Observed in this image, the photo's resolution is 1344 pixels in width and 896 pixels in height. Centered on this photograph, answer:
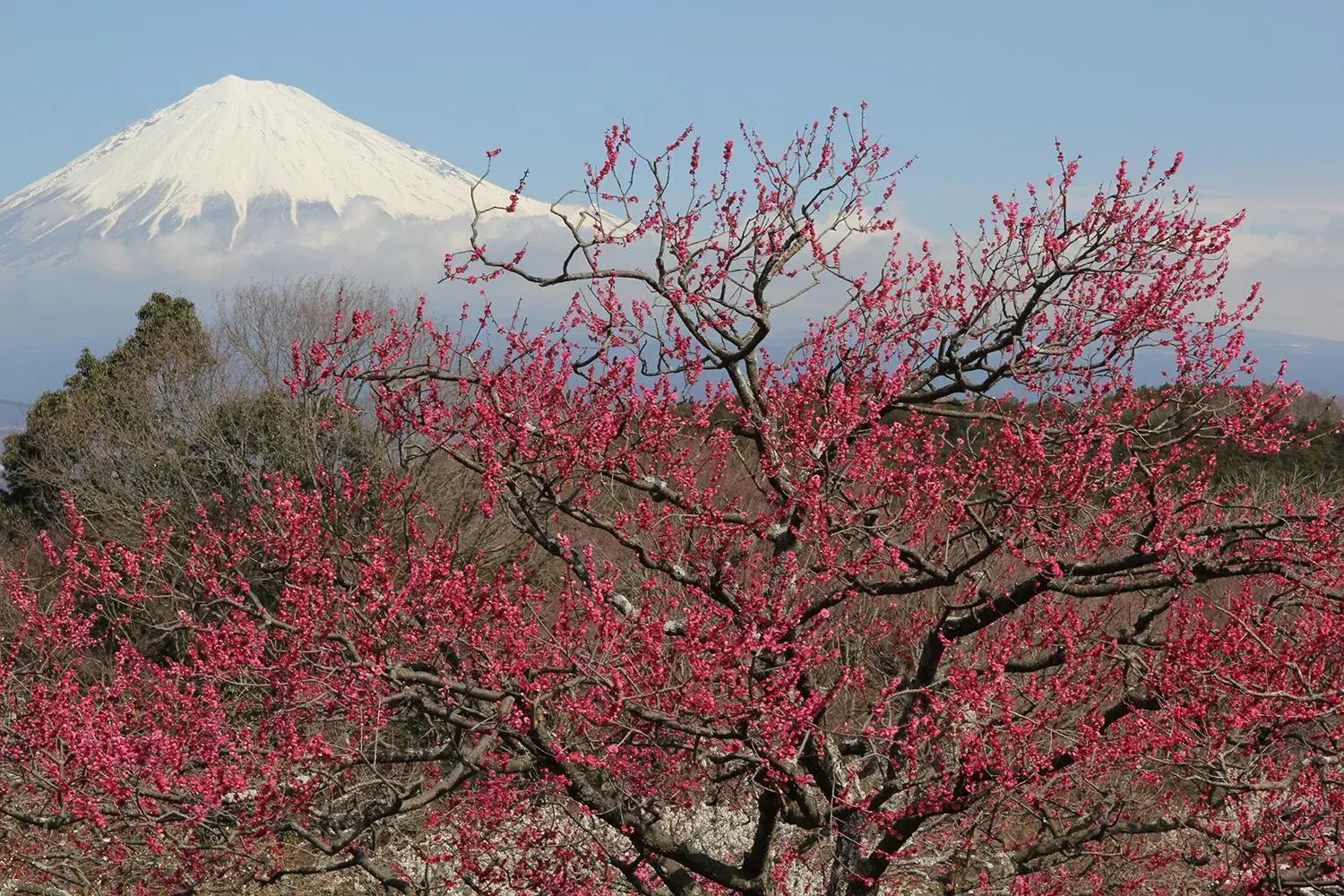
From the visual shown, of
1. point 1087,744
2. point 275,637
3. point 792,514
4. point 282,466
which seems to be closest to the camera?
point 1087,744

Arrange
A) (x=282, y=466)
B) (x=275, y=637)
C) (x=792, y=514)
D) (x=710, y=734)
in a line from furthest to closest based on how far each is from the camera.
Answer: (x=282, y=466)
(x=275, y=637)
(x=792, y=514)
(x=710, y=734)

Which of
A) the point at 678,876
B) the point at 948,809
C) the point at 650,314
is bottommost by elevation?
the point at 678,876

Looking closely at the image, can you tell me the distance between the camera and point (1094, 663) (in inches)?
297

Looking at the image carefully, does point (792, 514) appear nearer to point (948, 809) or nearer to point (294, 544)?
point (948, 809)

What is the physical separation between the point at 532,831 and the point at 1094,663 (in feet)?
12.4

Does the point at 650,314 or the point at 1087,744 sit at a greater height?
the point at 650,314

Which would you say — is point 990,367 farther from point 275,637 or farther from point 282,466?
point 282,466

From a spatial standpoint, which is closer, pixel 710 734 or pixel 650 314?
pixel 710 734

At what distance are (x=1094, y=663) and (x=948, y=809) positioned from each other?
1.60 m

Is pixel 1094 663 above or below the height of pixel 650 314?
below

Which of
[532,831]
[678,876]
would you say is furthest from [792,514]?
[532,831]

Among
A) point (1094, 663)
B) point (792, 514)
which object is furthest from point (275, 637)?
point (1094, 663)

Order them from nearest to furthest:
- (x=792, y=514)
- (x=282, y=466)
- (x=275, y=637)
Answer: (x=792, y=514), (x=275, y=637), (x=282, y=466)

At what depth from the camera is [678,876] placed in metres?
7.03
